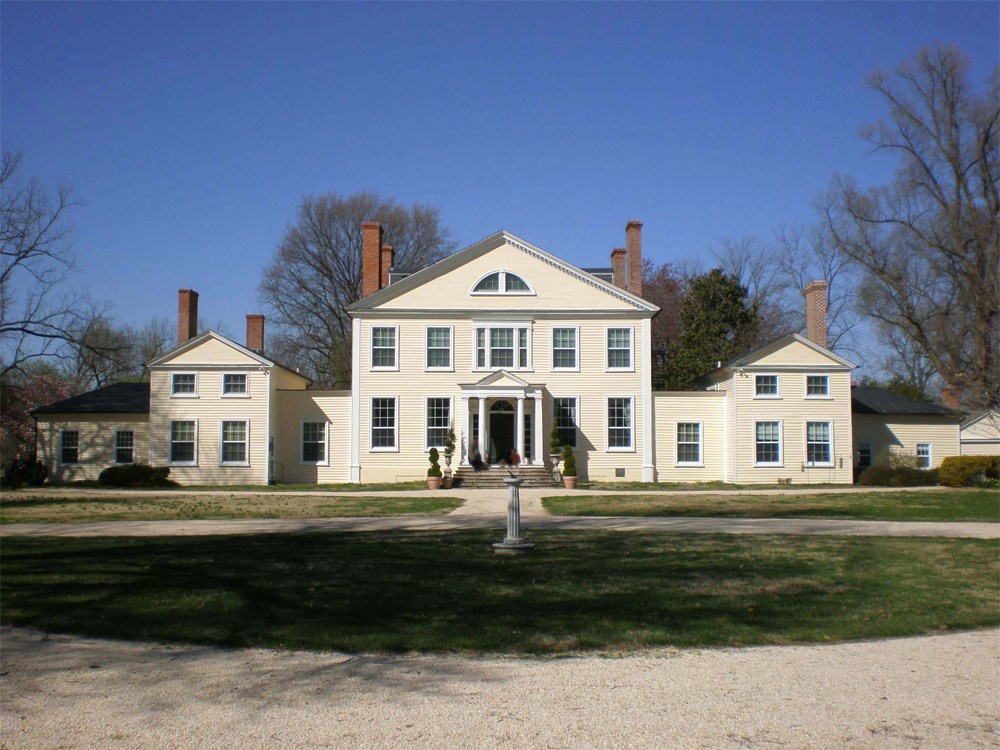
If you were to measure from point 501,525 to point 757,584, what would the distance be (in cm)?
705

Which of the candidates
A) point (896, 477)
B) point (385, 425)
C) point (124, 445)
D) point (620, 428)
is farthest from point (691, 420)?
point (124, 445)

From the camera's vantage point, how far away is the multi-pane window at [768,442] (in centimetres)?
3406

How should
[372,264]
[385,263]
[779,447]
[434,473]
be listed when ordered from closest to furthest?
1. [434,473]
2. [779,447]
3. [372,264]
4. [385,263]

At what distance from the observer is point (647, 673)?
7.06m

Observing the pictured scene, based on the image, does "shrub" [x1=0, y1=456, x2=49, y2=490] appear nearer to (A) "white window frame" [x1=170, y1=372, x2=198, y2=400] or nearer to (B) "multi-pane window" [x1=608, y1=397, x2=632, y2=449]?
(A) "white window frame" [x1=170, y1=372, x2=198, y2=400]

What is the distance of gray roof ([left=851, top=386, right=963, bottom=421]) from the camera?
36531 mm

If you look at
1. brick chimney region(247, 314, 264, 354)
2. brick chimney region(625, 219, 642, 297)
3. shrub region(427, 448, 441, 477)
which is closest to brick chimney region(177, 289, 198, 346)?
brick chimney region(247, 314, 264, 354)

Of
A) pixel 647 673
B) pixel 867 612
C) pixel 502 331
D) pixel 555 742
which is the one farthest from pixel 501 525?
pixel 502 331

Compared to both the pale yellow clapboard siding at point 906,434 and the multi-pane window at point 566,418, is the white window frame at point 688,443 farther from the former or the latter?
the pale yellow clapboard siding at point 906,434

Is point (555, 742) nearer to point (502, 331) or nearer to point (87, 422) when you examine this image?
point (502, 331)

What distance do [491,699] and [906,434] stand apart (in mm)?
34839

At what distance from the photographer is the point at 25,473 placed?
32.7 metres

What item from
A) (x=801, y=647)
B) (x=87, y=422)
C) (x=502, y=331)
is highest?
(x=502, y=331)

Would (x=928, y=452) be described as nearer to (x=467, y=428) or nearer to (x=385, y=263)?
(x=467, y=428)
